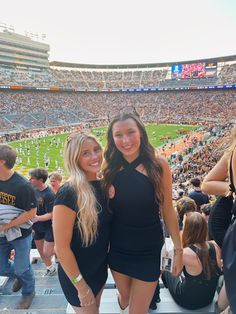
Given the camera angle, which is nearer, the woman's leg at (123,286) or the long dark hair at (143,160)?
the long dark hair at (143,160)

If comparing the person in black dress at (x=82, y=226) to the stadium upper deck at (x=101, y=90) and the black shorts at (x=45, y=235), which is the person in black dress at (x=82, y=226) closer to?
the black shorts at (x=45, y=235)

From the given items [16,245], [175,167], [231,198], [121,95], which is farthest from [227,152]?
[121,95]

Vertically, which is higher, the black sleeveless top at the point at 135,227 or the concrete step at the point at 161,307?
the black sleeveless top at the point at 135,227

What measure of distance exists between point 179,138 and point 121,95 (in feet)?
128

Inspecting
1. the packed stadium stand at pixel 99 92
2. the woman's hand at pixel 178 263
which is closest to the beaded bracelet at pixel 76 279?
the woman's hand at pixel 178 263

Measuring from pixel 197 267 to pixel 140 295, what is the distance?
585mm

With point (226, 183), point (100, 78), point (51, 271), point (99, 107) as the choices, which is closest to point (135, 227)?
point (226, 183)

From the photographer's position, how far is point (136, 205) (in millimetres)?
2188

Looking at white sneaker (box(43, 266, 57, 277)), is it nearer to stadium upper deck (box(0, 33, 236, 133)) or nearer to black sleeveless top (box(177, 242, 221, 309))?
black sleeveless top (box(177, 242, 221, 309))

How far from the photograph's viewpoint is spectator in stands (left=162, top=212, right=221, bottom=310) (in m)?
2.55

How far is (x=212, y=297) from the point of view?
9.04ft

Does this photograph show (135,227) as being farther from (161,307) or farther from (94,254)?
(161,307)

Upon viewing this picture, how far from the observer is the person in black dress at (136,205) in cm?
220

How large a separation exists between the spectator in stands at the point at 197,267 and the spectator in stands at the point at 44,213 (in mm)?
2179
